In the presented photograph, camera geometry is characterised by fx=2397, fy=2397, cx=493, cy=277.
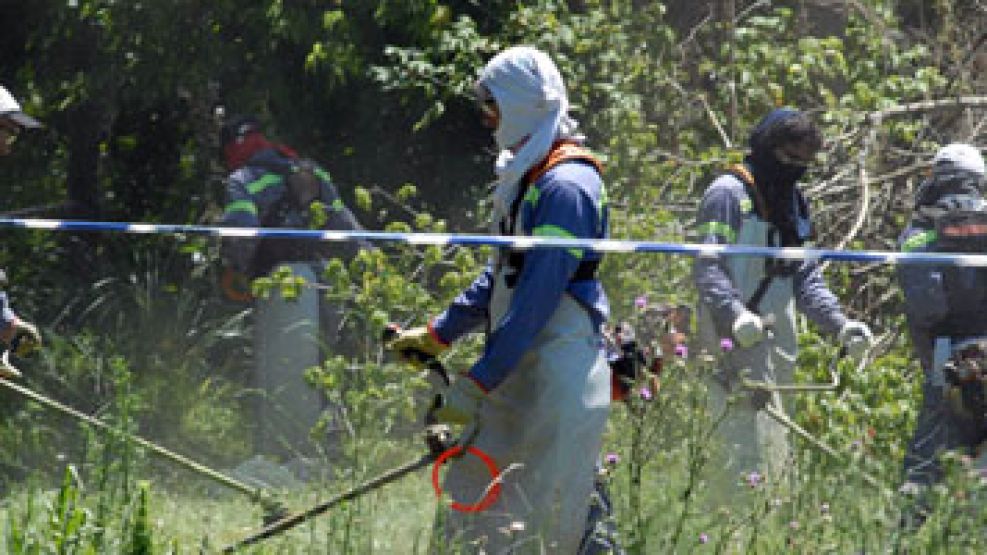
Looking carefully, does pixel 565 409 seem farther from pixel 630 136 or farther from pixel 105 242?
pixel 105 242

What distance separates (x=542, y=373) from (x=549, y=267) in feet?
0.97

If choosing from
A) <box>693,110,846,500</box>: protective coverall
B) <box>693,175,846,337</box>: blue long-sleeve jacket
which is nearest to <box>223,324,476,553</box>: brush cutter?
<box>693,175,846,337</box>: blue long-sleeve jacket

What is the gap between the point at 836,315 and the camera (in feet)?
28.2

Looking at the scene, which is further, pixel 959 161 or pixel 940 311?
pixel 959 161

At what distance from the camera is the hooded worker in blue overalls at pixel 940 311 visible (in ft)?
27.6

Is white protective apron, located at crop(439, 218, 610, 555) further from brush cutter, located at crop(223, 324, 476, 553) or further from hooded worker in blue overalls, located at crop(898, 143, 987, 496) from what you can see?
hooded worker in blue overalls, located at crop(898, 143, 987, 496)

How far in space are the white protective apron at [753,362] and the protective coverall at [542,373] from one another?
97.2 inches

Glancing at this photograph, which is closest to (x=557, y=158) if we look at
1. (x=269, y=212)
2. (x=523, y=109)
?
(x=523, y=109)

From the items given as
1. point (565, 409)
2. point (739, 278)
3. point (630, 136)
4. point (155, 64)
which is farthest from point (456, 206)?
point (565, 409)

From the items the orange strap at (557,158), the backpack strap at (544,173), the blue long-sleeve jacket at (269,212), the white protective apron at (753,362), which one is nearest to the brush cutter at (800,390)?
the white protective apron at (753,362)

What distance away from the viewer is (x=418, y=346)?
21.2ft

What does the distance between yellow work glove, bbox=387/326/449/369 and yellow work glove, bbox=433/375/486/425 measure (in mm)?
463

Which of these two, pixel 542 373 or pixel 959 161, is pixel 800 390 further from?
pixel 542 373

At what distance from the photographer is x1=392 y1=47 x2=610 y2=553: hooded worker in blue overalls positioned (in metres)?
5.91
